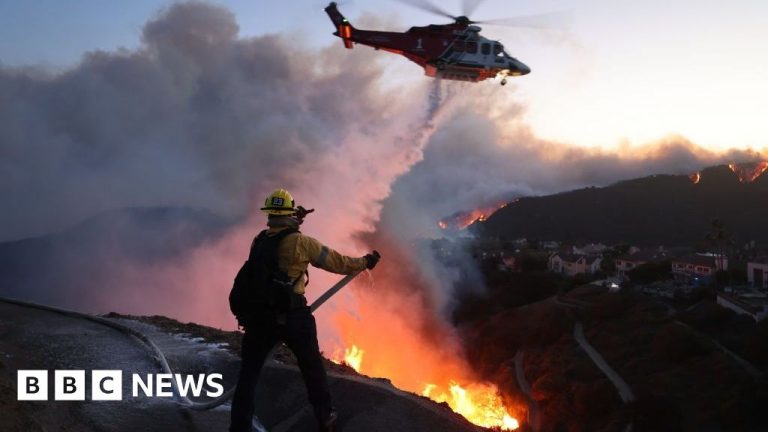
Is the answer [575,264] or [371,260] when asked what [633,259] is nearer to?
[575,264]

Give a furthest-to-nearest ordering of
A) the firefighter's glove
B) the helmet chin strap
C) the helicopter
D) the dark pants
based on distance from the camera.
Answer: the helicopter, the firefighter's glove, the helmet chin strap, the dark pants

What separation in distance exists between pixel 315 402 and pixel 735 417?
26.8 metres

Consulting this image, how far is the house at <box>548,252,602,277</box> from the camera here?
73875mm

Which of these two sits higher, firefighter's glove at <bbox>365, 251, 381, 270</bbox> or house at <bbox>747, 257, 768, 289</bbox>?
house at <bbox>747, 257, 768, 289</bbox>

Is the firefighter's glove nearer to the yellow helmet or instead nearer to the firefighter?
the firefighter

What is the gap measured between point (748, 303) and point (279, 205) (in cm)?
4633

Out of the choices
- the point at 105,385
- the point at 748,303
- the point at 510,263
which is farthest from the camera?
the point at 510,263

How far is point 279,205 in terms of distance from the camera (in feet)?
15.6

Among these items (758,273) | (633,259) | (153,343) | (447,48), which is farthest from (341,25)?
(633,259)

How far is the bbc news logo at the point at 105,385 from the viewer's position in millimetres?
5836

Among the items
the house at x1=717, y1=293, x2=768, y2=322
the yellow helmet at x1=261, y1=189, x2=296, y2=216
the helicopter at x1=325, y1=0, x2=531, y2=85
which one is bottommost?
the house at x1=717, y1=293, x2=768, y2=322

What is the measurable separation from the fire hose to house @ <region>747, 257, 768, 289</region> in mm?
60201

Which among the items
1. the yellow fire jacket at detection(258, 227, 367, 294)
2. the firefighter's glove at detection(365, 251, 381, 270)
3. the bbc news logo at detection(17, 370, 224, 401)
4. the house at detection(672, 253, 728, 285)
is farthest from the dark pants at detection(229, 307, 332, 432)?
the house at detection(672, 253, 728, 285)

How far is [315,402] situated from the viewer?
15.6 feet
